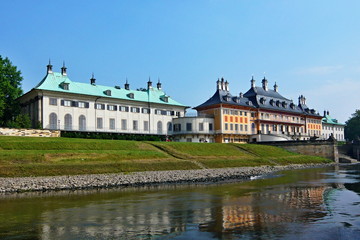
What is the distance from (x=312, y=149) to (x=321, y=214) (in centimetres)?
5705

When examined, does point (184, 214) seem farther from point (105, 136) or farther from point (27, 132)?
point (105, 136)

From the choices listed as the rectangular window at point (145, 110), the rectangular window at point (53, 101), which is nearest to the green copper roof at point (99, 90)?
the rectangular window at point (53, 101)

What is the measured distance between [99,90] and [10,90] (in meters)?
15.2

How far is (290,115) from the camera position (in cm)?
9725

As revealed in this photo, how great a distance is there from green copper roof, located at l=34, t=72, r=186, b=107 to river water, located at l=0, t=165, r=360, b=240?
38.4m

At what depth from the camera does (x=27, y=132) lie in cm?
5259

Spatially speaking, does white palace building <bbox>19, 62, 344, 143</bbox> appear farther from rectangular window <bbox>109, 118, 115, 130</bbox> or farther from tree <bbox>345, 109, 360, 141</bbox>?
tree <bbox>345, 109, 360, 141</bbox>

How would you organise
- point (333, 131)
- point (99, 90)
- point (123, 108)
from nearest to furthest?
point (99, 90) < point (123, 108) < point (333, 131)

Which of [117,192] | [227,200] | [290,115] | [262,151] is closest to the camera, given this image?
[227,200]

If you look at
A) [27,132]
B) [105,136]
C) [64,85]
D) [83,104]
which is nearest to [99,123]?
[83,104]

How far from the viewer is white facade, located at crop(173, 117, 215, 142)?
75.1 meters

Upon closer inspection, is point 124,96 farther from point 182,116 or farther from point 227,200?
point 227,200

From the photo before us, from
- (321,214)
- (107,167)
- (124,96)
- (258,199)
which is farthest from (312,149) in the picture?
(321,214)

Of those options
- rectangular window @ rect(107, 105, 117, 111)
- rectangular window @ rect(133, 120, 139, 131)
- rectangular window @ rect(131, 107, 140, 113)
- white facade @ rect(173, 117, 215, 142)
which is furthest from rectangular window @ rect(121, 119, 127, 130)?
white facade @ rect(173, 117, 215, 142)
